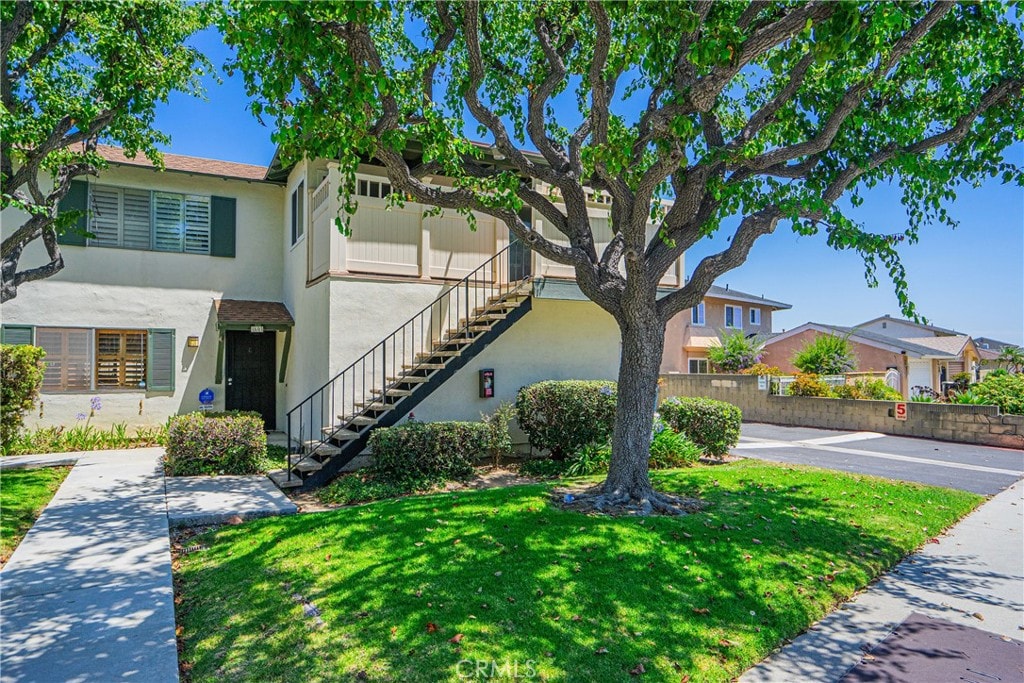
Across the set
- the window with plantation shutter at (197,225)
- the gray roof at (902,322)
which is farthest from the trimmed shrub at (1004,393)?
the gray roof at (902,322)

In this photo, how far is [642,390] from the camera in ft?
23.7

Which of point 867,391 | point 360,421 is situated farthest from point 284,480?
point 867,391

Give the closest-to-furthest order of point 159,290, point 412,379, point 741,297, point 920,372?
1. point 412,379
2. point 159,290
3. point 920,372
4. point 741,297

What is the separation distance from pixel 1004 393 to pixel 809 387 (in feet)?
14.9

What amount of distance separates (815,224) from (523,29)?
186 inches

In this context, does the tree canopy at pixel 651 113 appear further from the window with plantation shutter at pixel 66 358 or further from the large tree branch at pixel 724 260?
the window with plantation shutter at pixel 66 358

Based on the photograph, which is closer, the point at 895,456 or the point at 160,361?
the point at 895,456

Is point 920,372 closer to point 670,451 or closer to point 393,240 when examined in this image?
point 670,451

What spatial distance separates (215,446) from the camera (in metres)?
9.21

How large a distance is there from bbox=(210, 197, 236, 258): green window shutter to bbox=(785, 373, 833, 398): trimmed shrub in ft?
53.5

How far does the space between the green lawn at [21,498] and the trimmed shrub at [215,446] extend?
61.6 inches

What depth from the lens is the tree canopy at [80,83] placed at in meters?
8.00

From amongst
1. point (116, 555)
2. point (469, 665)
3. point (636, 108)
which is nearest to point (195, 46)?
point (636, 108)


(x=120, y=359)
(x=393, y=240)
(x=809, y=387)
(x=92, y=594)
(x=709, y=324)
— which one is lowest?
(x=92, y=594)
